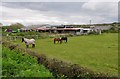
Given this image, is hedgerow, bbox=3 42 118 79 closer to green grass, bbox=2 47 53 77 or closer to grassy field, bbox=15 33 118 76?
green grass, bbox=2 47 53 77

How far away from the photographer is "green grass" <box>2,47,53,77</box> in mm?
9109

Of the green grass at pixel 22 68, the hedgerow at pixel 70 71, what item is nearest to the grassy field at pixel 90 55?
the hedgerow at pixel 70 71

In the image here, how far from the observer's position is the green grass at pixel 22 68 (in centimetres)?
911

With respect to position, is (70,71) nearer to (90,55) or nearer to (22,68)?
(22,68)

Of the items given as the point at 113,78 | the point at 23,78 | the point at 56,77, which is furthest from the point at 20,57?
the point at 113,78

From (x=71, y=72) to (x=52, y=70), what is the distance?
144cm

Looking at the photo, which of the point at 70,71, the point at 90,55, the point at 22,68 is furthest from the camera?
the point at 90,55

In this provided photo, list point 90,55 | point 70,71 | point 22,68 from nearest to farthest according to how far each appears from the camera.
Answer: point 70,71 < point 22,68 < point 90,55

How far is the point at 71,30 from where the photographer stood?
66875 mm

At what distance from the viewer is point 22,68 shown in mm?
10570

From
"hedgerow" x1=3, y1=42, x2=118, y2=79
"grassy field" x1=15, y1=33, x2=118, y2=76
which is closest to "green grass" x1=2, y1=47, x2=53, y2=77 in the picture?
"hedgerow" x1=3, y1=42, x2=118, y2=79

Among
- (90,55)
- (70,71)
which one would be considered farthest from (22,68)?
(90,55)

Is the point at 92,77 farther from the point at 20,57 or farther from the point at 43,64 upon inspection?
the point at 20,57

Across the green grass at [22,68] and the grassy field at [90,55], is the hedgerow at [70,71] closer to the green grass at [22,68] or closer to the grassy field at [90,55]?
the green grass at [22,68]
